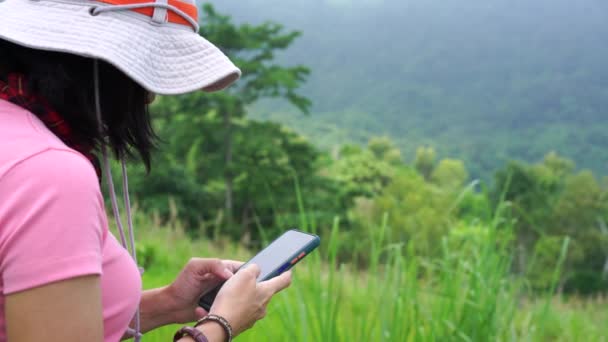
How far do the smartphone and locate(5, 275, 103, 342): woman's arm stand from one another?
472 millimetres

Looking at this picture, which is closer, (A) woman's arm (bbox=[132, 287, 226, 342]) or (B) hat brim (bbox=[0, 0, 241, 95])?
(B) hat brim (bbox=[0, 0, 241, 95])

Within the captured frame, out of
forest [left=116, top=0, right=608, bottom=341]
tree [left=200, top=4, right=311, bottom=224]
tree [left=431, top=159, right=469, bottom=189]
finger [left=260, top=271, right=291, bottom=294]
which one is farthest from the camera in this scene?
tree [left=431, top=159, right=469, bottom=189]

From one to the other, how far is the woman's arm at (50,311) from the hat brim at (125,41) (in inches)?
12.3

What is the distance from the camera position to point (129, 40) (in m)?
0.94

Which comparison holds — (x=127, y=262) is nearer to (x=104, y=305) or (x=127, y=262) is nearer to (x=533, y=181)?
(x=104, y=305)

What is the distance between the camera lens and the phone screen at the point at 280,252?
1256mm

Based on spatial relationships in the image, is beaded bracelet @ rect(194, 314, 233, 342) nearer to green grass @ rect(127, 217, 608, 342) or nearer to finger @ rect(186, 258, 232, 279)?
finger @ rect(186, 258, 232, 279)

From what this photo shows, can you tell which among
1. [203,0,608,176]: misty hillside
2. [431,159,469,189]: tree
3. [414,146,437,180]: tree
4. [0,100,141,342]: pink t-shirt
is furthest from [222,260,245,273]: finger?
[414,146,437,180]: tree

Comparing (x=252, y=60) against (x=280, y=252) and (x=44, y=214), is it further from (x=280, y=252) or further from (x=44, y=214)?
(x=44, y=214)

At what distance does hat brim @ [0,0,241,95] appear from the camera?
2.93 feet

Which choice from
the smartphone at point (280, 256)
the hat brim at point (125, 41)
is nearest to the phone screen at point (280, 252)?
the smartphone at point (280, 256)

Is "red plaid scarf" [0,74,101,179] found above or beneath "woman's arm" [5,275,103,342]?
above

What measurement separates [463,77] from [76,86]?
522 ft

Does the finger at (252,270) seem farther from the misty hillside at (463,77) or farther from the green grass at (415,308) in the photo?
the misty hillside at (463,77)
